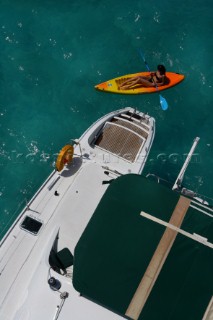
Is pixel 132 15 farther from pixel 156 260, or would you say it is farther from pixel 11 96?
pixel 156 260

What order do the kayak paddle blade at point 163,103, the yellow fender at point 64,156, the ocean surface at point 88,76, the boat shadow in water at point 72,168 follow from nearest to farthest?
the yellow fender at point 64,156, the boat shadow in water at point 72,168, the ocean surface at point 88,76, the kayak paddle blade at point 163,103

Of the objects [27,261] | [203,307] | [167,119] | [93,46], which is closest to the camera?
[203,307]

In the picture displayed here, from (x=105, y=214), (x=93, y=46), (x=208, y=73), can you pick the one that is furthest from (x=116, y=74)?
(x=105, y=214)

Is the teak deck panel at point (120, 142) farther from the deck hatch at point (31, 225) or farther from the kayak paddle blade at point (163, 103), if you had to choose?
the deck hatch at point (31, 225)

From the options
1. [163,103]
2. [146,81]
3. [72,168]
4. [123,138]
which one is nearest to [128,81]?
[146,81]

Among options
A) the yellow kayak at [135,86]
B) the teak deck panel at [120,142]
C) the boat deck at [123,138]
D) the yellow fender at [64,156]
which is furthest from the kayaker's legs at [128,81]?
the yellow fender at [64,156]

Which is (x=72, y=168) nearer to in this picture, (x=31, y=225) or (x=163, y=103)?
(x=31, y=225)
